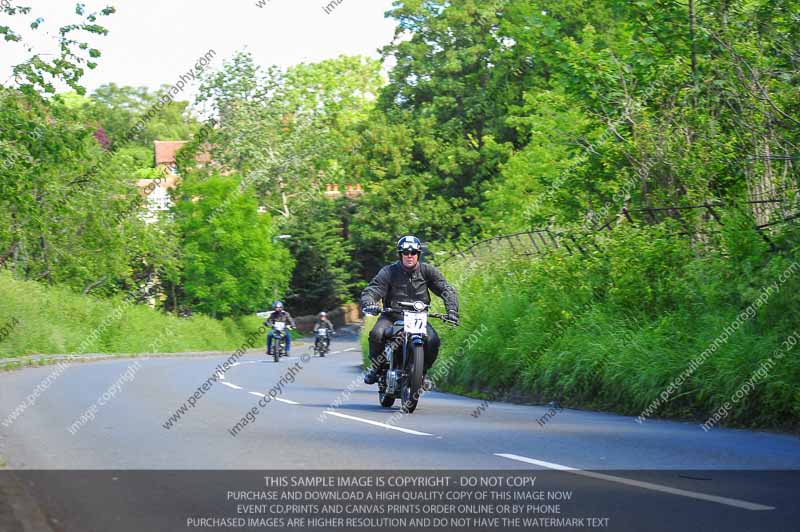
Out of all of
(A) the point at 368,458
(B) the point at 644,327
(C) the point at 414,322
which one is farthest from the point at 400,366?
(A) the point at 368,458

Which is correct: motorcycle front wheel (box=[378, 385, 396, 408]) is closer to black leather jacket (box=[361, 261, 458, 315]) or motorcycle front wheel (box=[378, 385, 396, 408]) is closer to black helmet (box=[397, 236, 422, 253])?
black leather jacket (box=[361, 261, 458, 315])

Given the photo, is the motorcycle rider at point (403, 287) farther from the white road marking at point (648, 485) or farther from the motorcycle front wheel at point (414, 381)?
the white road marking at point (648, 485)

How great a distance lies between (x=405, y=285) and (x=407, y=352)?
90 centimetres

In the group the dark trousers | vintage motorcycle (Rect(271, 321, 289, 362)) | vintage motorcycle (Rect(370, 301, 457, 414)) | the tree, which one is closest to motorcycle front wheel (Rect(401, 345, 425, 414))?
vintage motorcycle (Rect(370, 301, 457, 414))

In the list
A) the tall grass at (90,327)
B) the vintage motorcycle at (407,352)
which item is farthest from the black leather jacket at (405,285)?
the tall grass at (90,327)

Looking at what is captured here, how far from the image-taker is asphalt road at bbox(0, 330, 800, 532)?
23.4 ft

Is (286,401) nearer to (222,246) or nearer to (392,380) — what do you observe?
(392,380)

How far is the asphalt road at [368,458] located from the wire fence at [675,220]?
3.38m

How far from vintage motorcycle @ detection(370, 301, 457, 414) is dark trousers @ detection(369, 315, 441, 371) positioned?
0.24 ft

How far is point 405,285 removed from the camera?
14883 millimetres

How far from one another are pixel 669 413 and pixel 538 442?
3.96 meters

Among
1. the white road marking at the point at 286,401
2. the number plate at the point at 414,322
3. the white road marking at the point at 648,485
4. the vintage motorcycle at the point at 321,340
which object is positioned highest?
the number plate at the point at 414,322

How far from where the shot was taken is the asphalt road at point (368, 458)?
714 centimetres

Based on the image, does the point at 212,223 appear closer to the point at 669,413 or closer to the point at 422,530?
the point at 669,413
